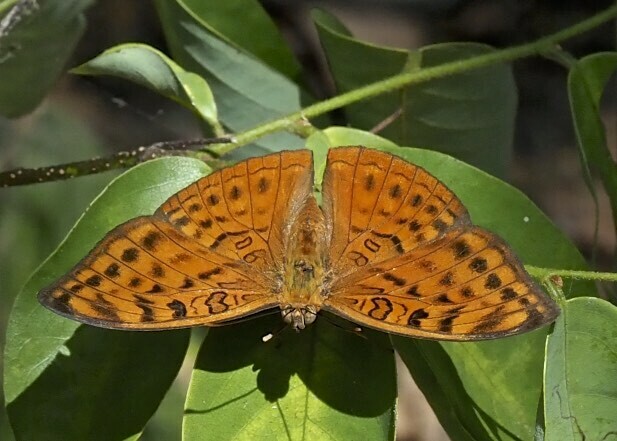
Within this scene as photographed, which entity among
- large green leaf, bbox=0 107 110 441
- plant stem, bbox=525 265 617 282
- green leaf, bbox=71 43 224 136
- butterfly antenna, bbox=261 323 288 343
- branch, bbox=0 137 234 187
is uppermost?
large green leaf, bbox=0 107 110 441

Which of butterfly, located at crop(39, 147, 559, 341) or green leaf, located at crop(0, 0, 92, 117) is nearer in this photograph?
butterfly, located at crop(39, 147, 559, 341)

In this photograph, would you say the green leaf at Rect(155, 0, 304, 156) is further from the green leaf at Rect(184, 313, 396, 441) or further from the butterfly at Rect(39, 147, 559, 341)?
the green leaf at Rect(184, 313, 396, 441)

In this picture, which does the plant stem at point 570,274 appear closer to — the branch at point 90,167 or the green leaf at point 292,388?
the green leaf at point 292,388

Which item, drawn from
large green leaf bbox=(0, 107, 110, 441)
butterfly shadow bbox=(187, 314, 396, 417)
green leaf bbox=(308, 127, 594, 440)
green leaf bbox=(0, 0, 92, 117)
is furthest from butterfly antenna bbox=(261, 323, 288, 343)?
large green leaf bbox=(0, 107, 110, 441)

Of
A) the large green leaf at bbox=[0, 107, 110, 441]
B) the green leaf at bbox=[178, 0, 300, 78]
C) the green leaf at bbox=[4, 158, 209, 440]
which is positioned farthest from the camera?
the large green leaf at bbox=[0, 107, 110, 441]

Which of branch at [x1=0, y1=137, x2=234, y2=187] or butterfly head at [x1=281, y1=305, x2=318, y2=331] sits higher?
branch at [x1=0, y1=137, x2=234, y2=187]

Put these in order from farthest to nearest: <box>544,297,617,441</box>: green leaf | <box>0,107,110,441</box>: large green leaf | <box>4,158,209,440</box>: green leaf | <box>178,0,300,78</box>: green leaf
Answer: <box>0,107,110,441</box>: large green leaf
<box>178,0,300,78</box>: green leaf
<box>4,158,209,440</box>: green leaf
<box>544,297,617,441</box>: green leaf

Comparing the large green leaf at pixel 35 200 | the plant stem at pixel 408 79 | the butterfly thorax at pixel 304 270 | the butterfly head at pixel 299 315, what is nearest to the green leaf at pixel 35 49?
the plant stem at pixel 408 79
